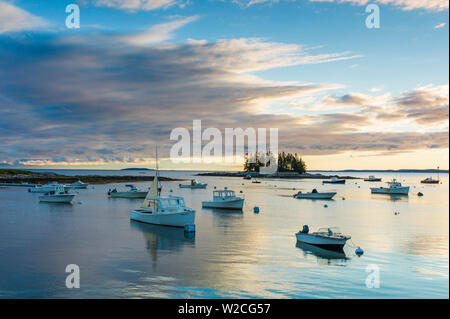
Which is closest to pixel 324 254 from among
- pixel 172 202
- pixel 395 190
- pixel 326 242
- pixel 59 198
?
pixel 326 242

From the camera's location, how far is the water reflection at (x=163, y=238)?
105 feet

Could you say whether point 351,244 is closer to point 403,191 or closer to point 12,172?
point 403,191

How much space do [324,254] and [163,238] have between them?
16.1m

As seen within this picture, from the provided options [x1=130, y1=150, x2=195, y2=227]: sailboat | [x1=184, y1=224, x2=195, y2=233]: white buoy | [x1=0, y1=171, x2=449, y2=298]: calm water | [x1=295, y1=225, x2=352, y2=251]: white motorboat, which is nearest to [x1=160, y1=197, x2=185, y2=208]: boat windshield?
[x1=130, y1=150, x2=195, y2=227]: sailboat

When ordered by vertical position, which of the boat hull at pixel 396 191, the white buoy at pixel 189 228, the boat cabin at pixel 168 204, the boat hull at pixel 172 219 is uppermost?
the boat cabin at pixel 168 204

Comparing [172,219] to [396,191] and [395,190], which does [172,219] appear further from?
[395,190]

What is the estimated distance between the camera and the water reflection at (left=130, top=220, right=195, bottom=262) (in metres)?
32.2

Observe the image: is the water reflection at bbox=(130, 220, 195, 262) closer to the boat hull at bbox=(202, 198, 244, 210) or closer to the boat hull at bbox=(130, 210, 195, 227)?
the boat hull at bbox=(130, 210, 195, 227)

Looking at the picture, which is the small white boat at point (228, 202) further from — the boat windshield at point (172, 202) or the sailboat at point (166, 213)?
the boat windshield at point (172, 202)

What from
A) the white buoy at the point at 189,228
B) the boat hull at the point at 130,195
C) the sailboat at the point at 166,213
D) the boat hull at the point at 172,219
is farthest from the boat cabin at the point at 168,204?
the boat hull at the point at 130,195

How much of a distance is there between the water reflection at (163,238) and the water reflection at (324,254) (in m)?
10.5

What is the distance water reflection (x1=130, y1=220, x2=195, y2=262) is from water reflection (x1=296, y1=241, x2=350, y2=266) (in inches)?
414
